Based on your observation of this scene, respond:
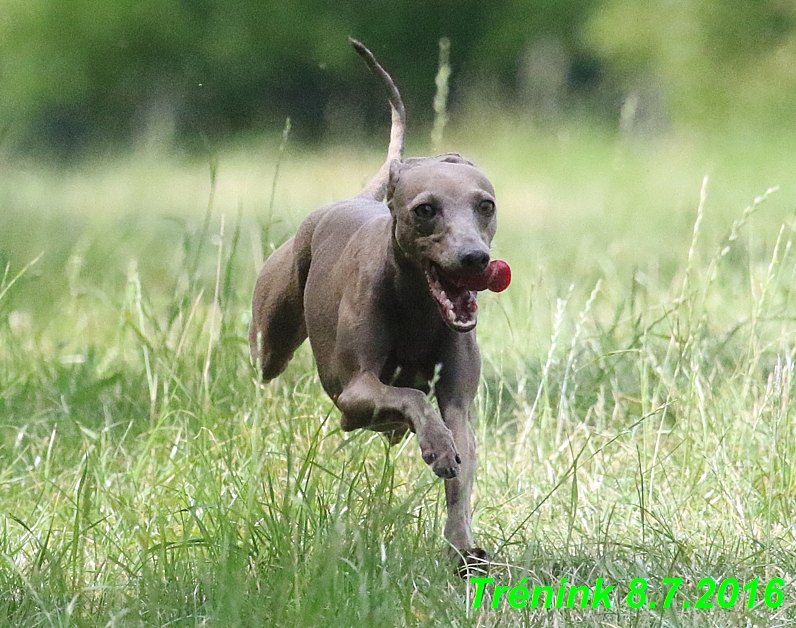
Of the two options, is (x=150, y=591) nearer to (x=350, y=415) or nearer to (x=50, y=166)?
(x=350, y=415)

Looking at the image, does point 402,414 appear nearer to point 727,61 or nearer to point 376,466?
point 376,466

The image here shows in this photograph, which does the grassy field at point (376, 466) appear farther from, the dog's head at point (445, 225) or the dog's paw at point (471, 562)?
the dog's head at point (445, 225)

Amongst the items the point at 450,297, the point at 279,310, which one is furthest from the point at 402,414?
the point at 279,310

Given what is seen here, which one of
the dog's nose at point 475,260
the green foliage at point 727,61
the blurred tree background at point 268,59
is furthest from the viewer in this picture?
the blurred tree background at point 268,59

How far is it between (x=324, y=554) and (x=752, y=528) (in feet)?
4.46

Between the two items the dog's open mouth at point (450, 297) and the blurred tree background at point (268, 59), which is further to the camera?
the blurred tree background at point (268, 59)

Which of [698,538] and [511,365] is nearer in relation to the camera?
[698,538]

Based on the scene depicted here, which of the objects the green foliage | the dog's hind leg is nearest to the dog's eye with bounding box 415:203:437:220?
the dog's hind leg

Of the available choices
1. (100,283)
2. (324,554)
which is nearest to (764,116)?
(100,283)

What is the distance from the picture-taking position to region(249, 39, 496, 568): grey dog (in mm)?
3170

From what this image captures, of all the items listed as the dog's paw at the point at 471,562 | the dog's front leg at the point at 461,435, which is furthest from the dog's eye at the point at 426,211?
the dog's paw at the point at 471,562

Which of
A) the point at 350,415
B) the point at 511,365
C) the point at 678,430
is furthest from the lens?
the point at 511,365

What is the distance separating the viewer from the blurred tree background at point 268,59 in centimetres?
1938

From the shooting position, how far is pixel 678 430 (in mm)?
4422
